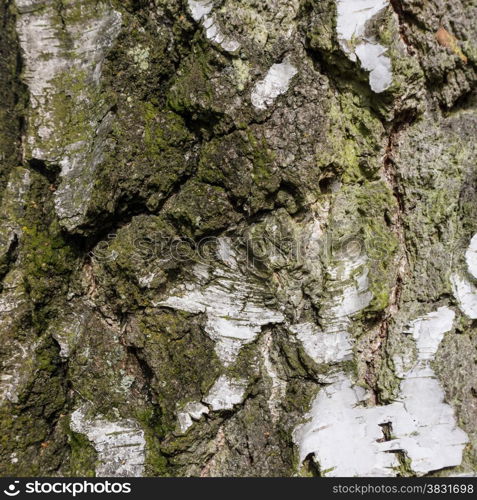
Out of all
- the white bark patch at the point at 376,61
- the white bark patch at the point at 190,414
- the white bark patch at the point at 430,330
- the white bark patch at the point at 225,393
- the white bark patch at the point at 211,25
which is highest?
the white bark patch at the point at 211,25

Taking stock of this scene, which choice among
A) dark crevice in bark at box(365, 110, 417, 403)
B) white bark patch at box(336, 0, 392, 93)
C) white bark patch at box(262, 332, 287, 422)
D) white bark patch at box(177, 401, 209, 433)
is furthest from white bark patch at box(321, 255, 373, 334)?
white bark patch at box(336, 0, 392, 93)

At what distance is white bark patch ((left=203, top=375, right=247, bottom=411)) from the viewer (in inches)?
61.6

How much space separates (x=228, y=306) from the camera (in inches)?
62.6

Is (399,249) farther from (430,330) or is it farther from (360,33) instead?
(360,33)

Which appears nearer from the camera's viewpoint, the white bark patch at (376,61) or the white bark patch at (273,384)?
the white bark patch at (376,61)

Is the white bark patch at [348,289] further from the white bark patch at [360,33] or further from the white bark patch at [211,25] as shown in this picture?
the white bark patch at [211,25]

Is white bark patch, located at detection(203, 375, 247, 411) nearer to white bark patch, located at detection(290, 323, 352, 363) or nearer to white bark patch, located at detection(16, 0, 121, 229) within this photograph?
white bark patch, located at detection(290, 323, 352, 363)

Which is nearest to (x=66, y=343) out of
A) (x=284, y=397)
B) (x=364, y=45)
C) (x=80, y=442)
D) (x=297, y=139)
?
(x=80, y=442)

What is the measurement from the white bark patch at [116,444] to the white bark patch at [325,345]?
27.1 inches

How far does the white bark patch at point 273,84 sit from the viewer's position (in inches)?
58.1

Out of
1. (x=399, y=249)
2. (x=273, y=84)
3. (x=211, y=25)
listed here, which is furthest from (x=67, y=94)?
(x=399, y=249)

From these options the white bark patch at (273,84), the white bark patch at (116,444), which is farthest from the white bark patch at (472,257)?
the white bark patch at (116,444)

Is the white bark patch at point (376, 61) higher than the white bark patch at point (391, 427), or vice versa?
the white bark patch at point (376, 61)

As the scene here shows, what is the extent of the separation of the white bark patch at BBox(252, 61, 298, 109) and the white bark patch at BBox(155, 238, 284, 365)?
0.50m
